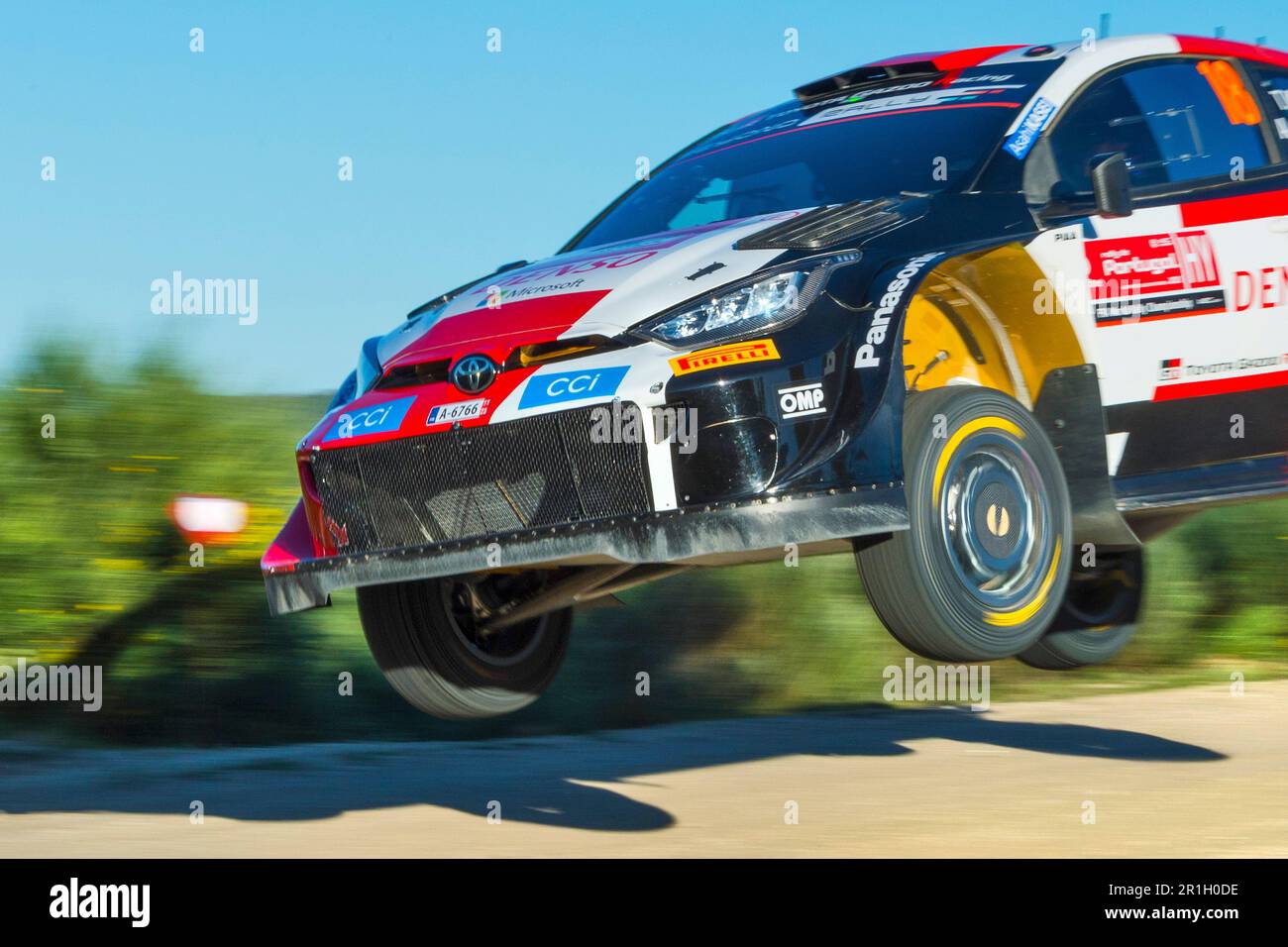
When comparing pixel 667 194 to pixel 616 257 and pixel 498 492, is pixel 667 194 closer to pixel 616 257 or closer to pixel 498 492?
pixel 616 257

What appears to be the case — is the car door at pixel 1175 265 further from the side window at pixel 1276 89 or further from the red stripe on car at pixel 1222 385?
the side window at pixel 1276 89

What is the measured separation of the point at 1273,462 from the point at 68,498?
6.01 metres

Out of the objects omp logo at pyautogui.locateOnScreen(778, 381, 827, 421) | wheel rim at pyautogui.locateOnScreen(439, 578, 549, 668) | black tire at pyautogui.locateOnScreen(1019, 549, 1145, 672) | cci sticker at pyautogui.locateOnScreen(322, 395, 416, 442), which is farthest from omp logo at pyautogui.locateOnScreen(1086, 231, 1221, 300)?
wheel rim at pyautogui.locateOnScreen(439, 578, 549, 668)

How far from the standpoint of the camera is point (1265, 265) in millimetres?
5688

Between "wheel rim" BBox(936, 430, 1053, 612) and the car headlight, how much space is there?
619 millimetres

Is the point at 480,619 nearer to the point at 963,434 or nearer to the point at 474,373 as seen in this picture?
the point at 474,373

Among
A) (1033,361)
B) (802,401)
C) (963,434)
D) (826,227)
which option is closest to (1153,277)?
(1033,361)

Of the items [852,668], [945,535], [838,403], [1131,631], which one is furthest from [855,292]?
[852,668]

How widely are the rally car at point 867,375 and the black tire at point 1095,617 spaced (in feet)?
0.93

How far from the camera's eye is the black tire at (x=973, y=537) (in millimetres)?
4551

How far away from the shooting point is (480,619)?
5.90 meters

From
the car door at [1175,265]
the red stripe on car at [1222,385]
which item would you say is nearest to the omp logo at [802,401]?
the car door at [1175,265]

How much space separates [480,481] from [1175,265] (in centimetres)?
236

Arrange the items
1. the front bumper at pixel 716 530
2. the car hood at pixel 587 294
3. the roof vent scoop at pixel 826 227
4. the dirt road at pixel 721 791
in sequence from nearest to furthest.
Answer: the front bumper at pixel 716 530
the car hood at pixel 587 294
the roof vent scoop at pixel 826 227
the dirt road at pixel 721 791
